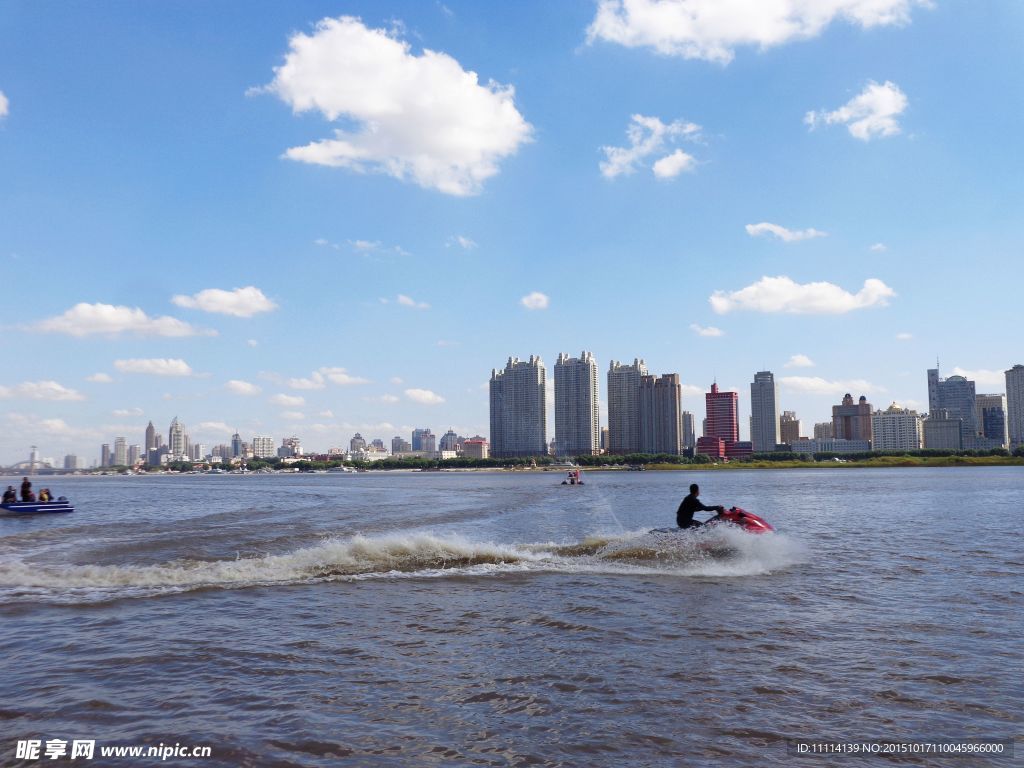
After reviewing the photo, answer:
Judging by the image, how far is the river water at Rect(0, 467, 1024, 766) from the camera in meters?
7.78

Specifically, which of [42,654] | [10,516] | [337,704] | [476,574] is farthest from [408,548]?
[10,516]

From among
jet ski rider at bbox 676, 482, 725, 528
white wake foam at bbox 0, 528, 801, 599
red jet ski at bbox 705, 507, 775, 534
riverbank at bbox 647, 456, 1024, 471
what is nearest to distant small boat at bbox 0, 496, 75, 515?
white wake foam at bbox 0, 528, 801, 599

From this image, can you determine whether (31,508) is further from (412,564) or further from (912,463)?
(912,463)

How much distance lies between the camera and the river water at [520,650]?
778cm

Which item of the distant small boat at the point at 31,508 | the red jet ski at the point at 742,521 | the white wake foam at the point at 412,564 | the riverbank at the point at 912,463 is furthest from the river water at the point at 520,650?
the riverbank at the point at 912,463

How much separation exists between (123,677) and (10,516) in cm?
5076

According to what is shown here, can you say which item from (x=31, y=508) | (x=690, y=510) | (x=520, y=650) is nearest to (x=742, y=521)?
(x=690, y=510)

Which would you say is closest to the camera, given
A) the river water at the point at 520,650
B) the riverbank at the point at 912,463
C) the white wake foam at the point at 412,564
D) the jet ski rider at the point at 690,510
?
the river water at the point at 520,650

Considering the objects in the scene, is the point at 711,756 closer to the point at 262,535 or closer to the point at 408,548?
the point at 408,548

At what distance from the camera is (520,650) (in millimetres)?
11375

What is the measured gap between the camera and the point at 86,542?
28781mm

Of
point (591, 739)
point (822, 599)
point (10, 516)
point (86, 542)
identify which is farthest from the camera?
point (10, 516)

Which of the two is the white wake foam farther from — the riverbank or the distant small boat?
the riverbank

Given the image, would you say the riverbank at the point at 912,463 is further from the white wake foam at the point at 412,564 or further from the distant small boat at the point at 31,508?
the white wake foam at the point at 412,564
